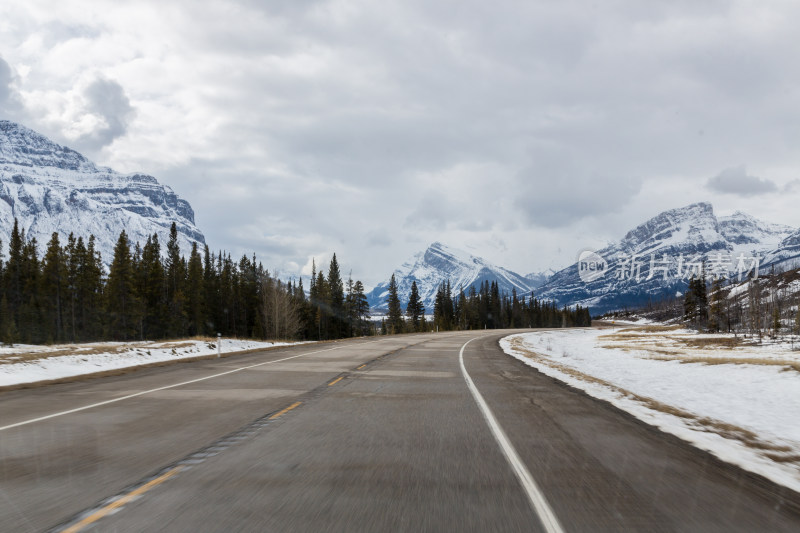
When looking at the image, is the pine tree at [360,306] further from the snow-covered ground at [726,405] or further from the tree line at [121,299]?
the snow-covered ground at [726,405]

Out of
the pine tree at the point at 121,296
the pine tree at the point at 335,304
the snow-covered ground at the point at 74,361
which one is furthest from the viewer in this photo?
the pine tree at the point at 335,304

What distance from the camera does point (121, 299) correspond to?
239 ft

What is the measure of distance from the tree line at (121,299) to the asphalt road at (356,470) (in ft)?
207

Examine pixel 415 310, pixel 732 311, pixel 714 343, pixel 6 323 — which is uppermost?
pixel 6 323


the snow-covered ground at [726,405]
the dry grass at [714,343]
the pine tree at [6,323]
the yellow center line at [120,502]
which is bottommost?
the dry grass at [714,343]

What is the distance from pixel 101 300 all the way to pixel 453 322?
274 feet

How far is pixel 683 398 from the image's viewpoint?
12469mm

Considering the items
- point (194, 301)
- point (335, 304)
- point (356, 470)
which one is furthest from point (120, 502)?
point (335, 304)

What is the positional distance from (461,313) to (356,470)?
129m

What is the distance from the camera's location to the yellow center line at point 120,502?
12.8 feet

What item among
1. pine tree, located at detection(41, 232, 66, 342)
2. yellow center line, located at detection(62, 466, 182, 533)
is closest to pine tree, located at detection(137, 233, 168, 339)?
pine tree, located at detection(41, 232, 66, 342)

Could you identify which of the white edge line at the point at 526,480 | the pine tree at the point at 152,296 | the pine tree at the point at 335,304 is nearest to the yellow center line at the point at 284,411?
the white edge line at the point at 526,480

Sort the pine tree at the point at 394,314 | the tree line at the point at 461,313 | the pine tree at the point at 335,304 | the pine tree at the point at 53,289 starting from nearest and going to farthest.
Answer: the pine tree at the point at 53,289
the pine tree at the point at 335,304
the pine tree at the point at 394,314
the tree line at the point at 461,313

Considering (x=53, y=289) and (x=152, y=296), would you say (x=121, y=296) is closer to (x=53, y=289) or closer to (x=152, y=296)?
(x=152, y=296)
